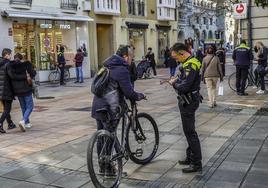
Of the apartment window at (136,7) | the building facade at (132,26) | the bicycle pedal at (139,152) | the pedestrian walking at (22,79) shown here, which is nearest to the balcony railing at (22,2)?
the building facade at (132,26)

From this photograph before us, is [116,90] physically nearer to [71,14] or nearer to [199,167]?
[199,167]

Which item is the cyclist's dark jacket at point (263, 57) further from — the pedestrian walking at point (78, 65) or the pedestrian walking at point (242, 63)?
the pedestrian walking at point (78, 65)

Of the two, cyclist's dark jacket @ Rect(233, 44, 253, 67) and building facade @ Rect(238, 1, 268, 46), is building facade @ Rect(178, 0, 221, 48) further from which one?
cyclist's dark jacket @ Rect(233, 44, 253, 67)

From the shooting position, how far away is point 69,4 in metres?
25.4

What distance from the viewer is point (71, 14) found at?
2555 cm

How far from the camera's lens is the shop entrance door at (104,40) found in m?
30.6

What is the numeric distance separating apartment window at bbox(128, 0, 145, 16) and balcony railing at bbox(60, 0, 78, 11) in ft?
25.8

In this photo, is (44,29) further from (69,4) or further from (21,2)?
(21,2)

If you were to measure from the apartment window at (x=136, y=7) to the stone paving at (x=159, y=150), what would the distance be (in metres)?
21.6

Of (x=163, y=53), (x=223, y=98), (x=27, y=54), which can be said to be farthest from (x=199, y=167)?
(x=163, y=53)

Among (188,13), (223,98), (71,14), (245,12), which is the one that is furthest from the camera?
(188,13)

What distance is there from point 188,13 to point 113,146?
46.3m

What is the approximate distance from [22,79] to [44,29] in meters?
15.0

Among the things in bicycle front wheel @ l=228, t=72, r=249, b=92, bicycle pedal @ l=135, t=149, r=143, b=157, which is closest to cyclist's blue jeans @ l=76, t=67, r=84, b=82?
bicycle front wheel @ l=228, t=72, r=249, b=92
